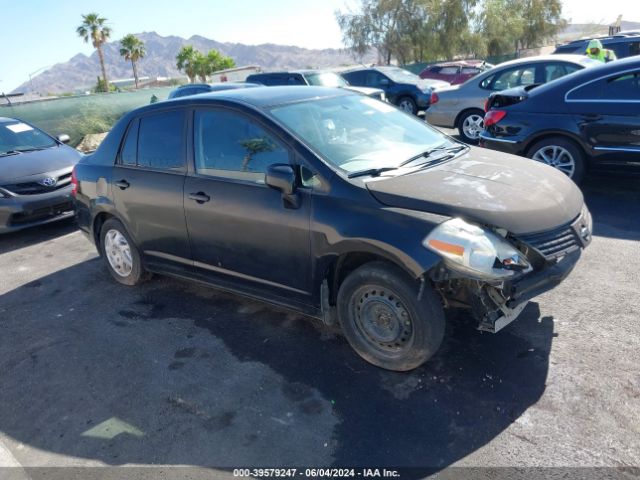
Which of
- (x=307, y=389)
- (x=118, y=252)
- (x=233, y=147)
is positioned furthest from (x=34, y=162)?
(x=307, y=389)

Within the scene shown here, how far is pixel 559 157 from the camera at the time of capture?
250 inches

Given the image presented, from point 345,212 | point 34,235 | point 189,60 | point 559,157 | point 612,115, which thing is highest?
point 189,60

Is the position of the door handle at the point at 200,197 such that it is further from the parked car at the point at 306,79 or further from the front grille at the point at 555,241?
the parked car at the point at 306,79

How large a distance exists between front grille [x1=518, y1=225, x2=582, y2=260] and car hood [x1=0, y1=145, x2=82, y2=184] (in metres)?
6.60

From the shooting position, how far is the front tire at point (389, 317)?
3.02 metres

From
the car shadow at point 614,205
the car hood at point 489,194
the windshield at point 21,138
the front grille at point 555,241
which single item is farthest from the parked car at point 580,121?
the windshield at point 21,138

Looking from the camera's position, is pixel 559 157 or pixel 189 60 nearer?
pixel 559 157

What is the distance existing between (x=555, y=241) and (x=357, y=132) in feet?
5.27

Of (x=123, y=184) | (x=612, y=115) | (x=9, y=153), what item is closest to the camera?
(x=123, y=184)

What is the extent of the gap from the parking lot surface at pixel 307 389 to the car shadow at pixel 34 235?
274 cm

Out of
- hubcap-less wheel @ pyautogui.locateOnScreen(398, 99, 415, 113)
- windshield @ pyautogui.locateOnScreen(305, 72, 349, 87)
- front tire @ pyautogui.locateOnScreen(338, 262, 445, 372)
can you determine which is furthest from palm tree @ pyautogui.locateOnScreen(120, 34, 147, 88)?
front tire @ pyautogui.locateOnScreen(338, 262, 445, 372)

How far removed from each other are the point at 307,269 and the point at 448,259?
103 cm

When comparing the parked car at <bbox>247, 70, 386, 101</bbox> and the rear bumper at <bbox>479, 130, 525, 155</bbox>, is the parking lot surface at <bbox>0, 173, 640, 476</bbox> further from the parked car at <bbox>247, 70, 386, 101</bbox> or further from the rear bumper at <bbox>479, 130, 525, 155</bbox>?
the parked car at <bbox>247, 70, 386, 101</bbox>

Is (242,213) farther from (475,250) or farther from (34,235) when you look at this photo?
(34,235)
